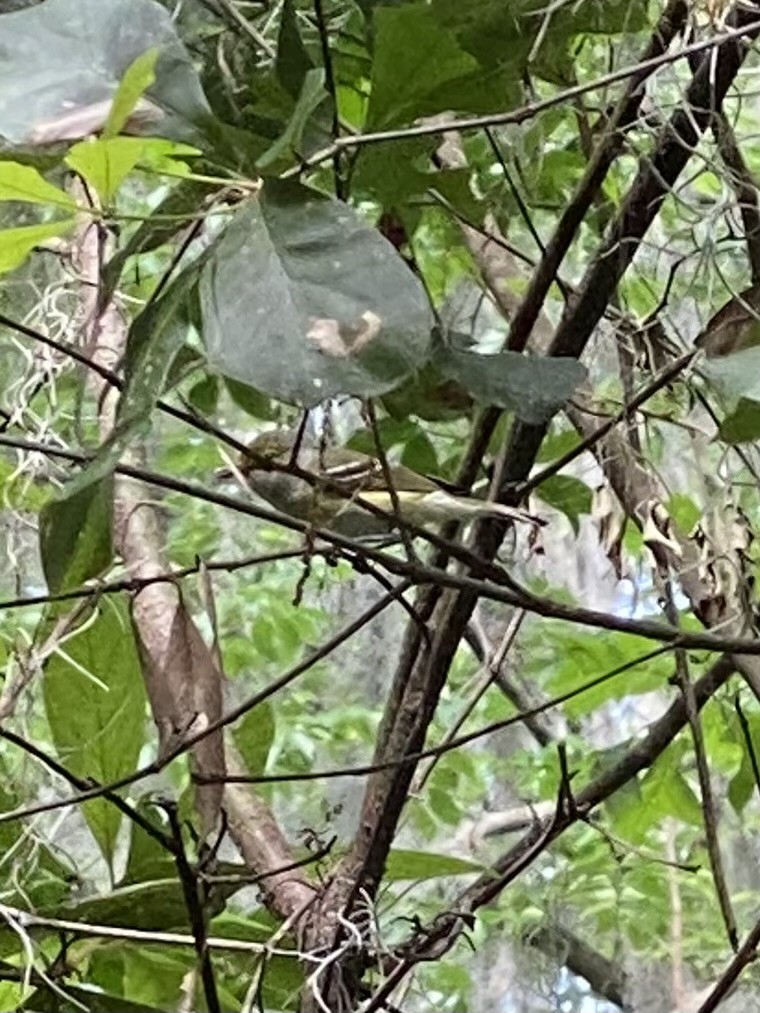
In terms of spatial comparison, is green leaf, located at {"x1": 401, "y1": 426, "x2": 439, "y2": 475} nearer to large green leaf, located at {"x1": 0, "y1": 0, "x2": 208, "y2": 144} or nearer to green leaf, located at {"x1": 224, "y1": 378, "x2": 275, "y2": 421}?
green leaf, located at {"x1": 224, "y1": 378, "x2": 275, "y2": 421}

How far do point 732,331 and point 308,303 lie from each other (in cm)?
20

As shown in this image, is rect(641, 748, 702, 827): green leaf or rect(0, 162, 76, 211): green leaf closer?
rect(0, 162, 76, 211): green leaf

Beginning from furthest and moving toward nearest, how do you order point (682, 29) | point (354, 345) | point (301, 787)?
point (301, 787)
point (682, 29)
point (354, 345)

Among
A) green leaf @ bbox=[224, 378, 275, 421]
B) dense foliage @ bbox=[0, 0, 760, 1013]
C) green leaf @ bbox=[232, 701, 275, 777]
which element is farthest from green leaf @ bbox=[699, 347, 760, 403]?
green leaf @ bbox=[232, 701, 275, 777]

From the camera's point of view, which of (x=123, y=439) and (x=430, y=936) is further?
(x=430, y=936)

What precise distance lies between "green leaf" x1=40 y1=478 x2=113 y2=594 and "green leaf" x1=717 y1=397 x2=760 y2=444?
0.18 metres

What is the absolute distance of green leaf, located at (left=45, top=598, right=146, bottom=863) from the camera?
572mm

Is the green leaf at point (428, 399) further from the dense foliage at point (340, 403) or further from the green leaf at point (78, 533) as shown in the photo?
the green leaf at point (78, 533)

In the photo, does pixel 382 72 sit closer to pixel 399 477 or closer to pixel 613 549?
pixel 399 477

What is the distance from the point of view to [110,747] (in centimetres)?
57

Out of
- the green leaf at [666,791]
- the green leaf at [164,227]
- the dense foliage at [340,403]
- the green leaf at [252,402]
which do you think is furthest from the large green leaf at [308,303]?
the green leaf at [666,791]

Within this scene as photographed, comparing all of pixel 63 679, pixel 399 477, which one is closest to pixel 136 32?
pixel 399 477

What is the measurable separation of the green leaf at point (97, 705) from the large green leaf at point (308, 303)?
0.27 meters

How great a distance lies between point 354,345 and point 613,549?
0.30m
